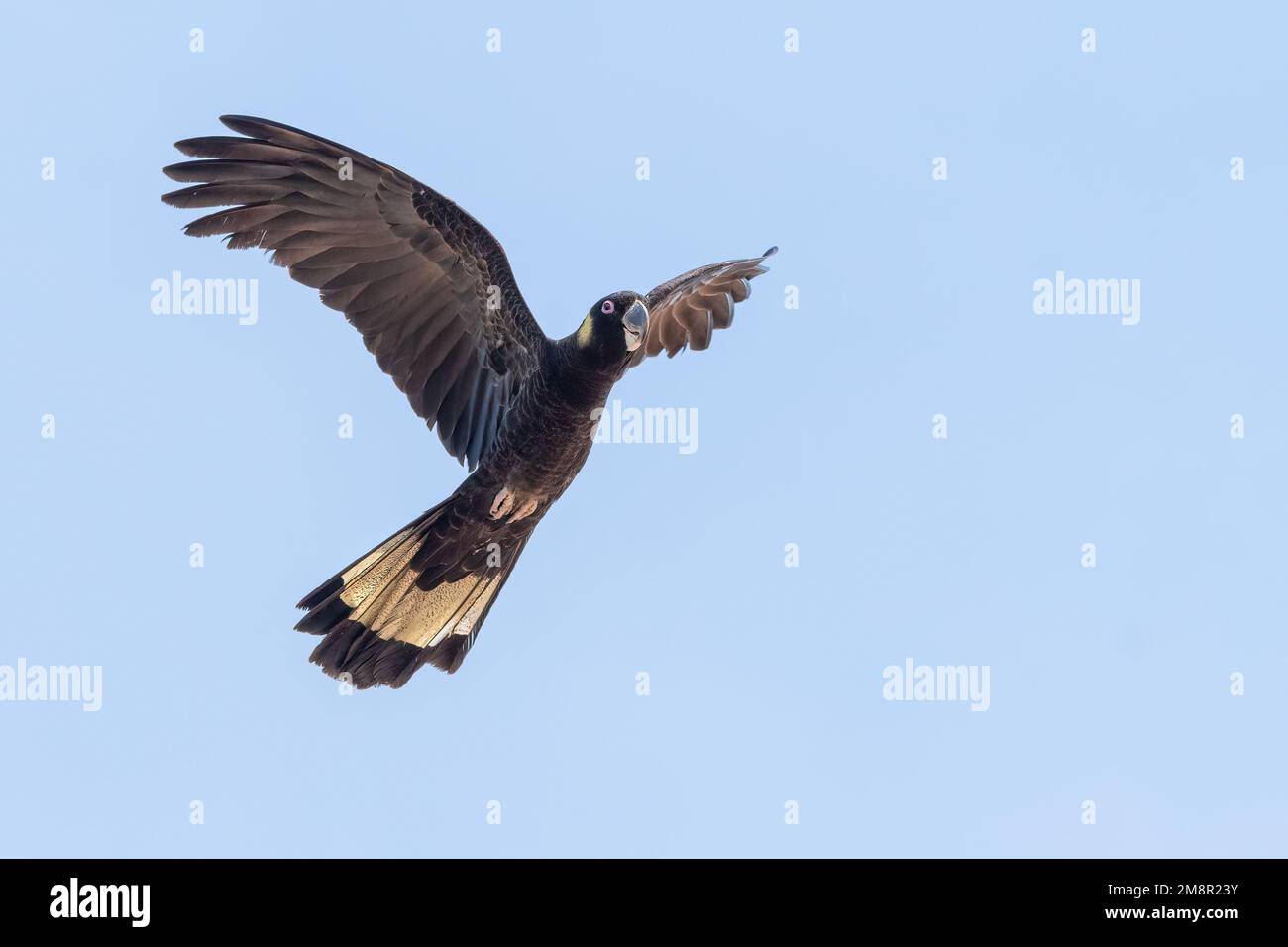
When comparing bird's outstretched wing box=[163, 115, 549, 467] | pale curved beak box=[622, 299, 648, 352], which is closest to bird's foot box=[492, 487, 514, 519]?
bird's outstretched wing box=[163, 115, 549, 467]

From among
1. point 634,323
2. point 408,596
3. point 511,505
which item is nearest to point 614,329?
point 634,323

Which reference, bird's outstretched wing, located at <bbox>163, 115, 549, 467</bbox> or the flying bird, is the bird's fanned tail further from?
bird's outstretched wing, located at <bbox>163, 115, 549, 467</bbox>

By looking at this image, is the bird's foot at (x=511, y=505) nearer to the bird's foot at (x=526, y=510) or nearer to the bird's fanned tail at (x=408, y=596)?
the bird's foot at (x=526, y=510)

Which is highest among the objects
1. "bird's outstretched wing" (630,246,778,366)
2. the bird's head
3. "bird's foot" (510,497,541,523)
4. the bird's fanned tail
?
"bird's outstretched wing" (630,246,778,366)

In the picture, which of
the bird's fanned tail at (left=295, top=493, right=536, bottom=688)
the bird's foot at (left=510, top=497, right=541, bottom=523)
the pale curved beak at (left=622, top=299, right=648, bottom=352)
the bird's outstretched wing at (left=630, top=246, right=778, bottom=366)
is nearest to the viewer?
the pale curved beak at (left=622, top=299, right=648, bottom=352)

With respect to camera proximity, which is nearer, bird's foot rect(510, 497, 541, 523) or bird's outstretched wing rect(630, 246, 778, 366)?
bird's foot rect(510, 497, 541, 523)

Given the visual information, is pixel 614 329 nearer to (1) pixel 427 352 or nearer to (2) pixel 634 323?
(2) pixel 634 323

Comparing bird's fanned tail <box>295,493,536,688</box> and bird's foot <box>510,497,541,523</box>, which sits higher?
bird's foot <box>510,497,541,523</box>
